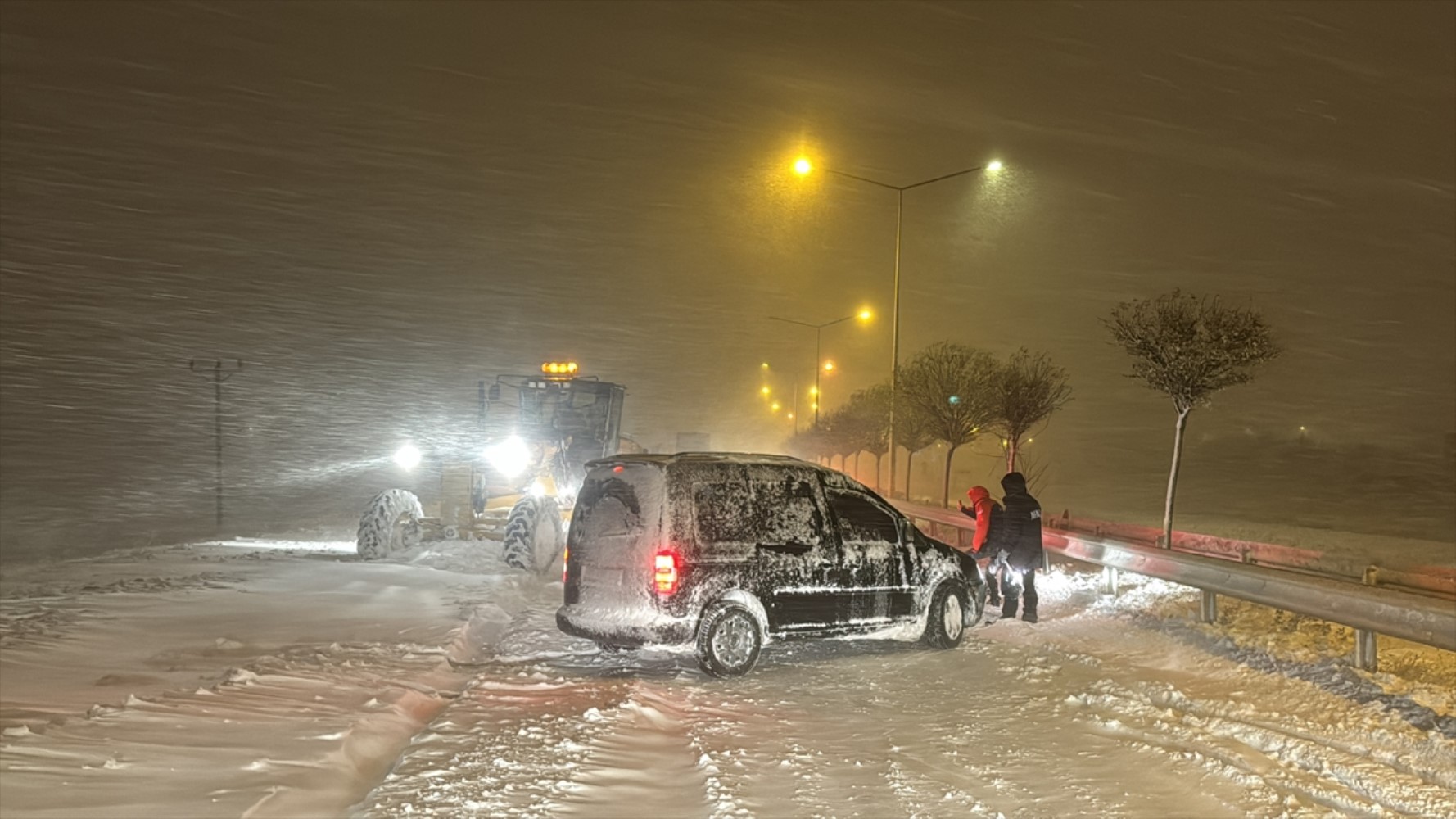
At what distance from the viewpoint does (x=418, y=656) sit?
29.2 feet

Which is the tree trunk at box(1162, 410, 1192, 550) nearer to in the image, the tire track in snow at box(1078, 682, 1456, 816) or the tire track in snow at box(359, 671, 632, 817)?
the tire track in snow at box(1078, 682, 1456, 816)

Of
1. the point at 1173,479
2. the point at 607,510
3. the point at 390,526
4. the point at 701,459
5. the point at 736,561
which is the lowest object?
the point at 390,526

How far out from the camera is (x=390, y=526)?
53.5 ft

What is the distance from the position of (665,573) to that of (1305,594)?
540cm

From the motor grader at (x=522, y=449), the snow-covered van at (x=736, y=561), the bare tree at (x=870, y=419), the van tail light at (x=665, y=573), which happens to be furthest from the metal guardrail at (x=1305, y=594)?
the bare tree at (x=870, y=419)

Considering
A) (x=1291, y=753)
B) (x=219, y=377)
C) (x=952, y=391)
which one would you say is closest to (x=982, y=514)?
(x=1291, y=753)

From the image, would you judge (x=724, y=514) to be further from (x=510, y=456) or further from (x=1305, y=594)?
(x=510, y=456)

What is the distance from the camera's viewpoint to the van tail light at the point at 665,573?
27.8ft

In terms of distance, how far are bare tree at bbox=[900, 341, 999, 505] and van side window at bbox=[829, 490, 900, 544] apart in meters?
20.2

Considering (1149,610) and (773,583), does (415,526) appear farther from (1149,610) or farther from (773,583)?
(1149,610)

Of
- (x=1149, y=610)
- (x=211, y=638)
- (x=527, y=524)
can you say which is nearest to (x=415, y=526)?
(x=527, y=524)

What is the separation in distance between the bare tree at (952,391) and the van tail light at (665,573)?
2204 centimetres

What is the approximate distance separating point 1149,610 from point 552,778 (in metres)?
8.58

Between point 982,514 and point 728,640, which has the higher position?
point 982,514
